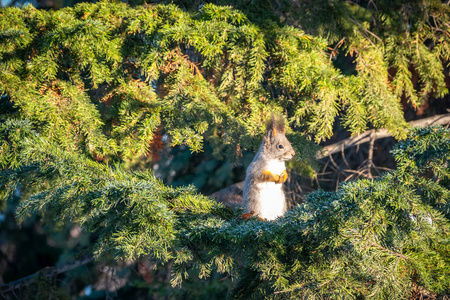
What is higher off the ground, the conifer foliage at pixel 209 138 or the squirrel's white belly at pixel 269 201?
the conifer foliage at pixel 209 138

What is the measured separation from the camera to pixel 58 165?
120 centimetres

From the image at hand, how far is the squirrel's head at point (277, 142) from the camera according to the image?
1947 mm

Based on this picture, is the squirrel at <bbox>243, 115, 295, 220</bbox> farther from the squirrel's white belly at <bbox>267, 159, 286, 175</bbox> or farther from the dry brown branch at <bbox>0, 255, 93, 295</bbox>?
the dry brown branch at <bbox>0, 255, 93, 295</bbox>

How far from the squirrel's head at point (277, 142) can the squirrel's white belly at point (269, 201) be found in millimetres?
149

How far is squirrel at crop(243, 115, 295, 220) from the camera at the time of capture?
1.91 m

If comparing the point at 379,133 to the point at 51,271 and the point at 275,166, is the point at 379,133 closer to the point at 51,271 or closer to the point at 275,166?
the point at 275,166

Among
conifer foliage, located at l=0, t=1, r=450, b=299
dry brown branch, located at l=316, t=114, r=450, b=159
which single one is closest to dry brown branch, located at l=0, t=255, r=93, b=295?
conifer foliage, located at l=0, t=1, r=450, b=299

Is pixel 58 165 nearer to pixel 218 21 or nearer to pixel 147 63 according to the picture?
pixel 147 63

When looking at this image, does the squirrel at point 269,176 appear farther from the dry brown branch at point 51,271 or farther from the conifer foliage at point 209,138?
the dry brown branch at point 51,271

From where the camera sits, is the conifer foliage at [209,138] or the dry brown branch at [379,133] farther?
the dry brown branch at [379,133]

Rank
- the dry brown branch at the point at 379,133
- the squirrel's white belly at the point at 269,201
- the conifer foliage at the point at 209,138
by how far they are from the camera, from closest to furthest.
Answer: the conifer foliage at the point at 209,138
the squirrel's white belly at the point at 269,201
the dry brown branch at the point at 379,133

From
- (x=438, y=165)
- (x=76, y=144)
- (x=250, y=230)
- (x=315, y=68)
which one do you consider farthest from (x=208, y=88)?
(x=438, y=165)

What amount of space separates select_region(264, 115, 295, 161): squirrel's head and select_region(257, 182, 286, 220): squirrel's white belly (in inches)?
5.8

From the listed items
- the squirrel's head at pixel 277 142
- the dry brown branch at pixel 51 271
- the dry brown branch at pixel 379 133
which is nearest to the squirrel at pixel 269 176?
the squirrel's head at pixel 277 142
